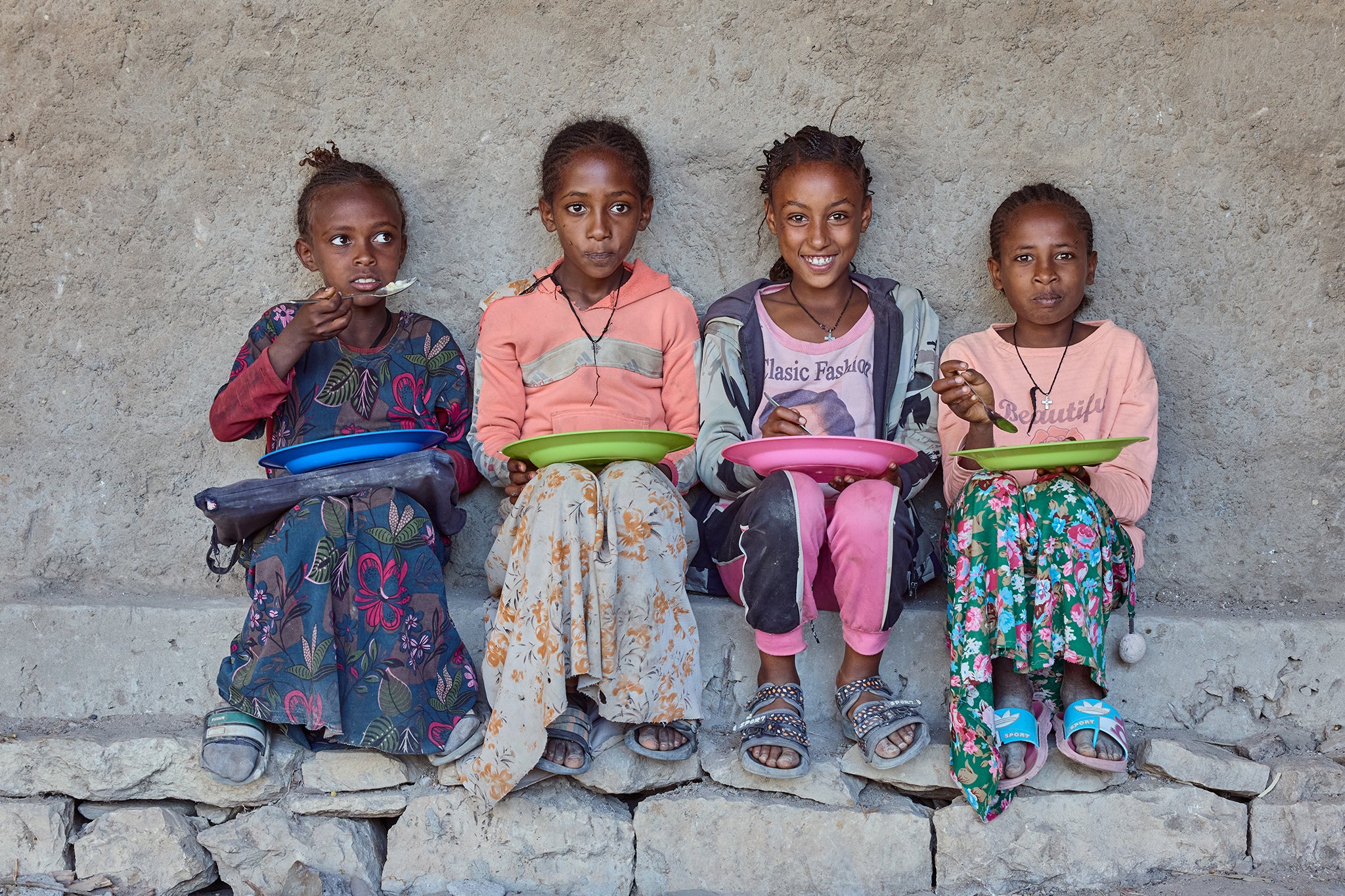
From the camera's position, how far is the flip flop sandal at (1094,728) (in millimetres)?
2342

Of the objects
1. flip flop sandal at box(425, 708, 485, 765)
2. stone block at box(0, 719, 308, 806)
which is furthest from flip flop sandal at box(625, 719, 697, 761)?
stone block at box(0, 719, 308, 806)

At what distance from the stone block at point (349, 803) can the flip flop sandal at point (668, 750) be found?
0.50m

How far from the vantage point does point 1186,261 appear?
3006 millimetres

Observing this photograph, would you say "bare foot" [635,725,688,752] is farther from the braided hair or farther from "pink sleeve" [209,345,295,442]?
the braided hair

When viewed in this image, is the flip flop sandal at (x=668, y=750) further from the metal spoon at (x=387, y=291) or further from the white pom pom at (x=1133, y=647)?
the metal spoon at (x=387, y=291)

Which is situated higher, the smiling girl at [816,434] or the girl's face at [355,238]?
the girl's face at [355,238]

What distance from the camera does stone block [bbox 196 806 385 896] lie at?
2502mm

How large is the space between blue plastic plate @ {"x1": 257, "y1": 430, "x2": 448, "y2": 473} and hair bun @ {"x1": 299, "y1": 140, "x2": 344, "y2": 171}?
897mm

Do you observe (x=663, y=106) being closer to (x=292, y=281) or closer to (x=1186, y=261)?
(x=292, y=281)

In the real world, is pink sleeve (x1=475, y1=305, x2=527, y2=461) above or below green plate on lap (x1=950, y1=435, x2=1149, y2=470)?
above

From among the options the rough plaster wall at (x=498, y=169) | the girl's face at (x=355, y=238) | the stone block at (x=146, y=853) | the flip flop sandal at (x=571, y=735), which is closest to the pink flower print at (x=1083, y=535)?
the rough plaster wall at (x=498, y=169)

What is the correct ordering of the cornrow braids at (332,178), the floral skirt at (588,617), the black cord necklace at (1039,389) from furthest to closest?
the cornrow braids at (332,178) < the black cord necklace at (1039,389) < the floral skirt at (588,617)

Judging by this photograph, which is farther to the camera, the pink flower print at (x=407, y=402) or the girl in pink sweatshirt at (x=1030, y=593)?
Answer: the pink flower print at (x=407, y=402)

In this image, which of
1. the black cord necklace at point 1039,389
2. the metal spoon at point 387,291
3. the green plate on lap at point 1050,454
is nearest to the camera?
the green plate on lap at point 1050,454
